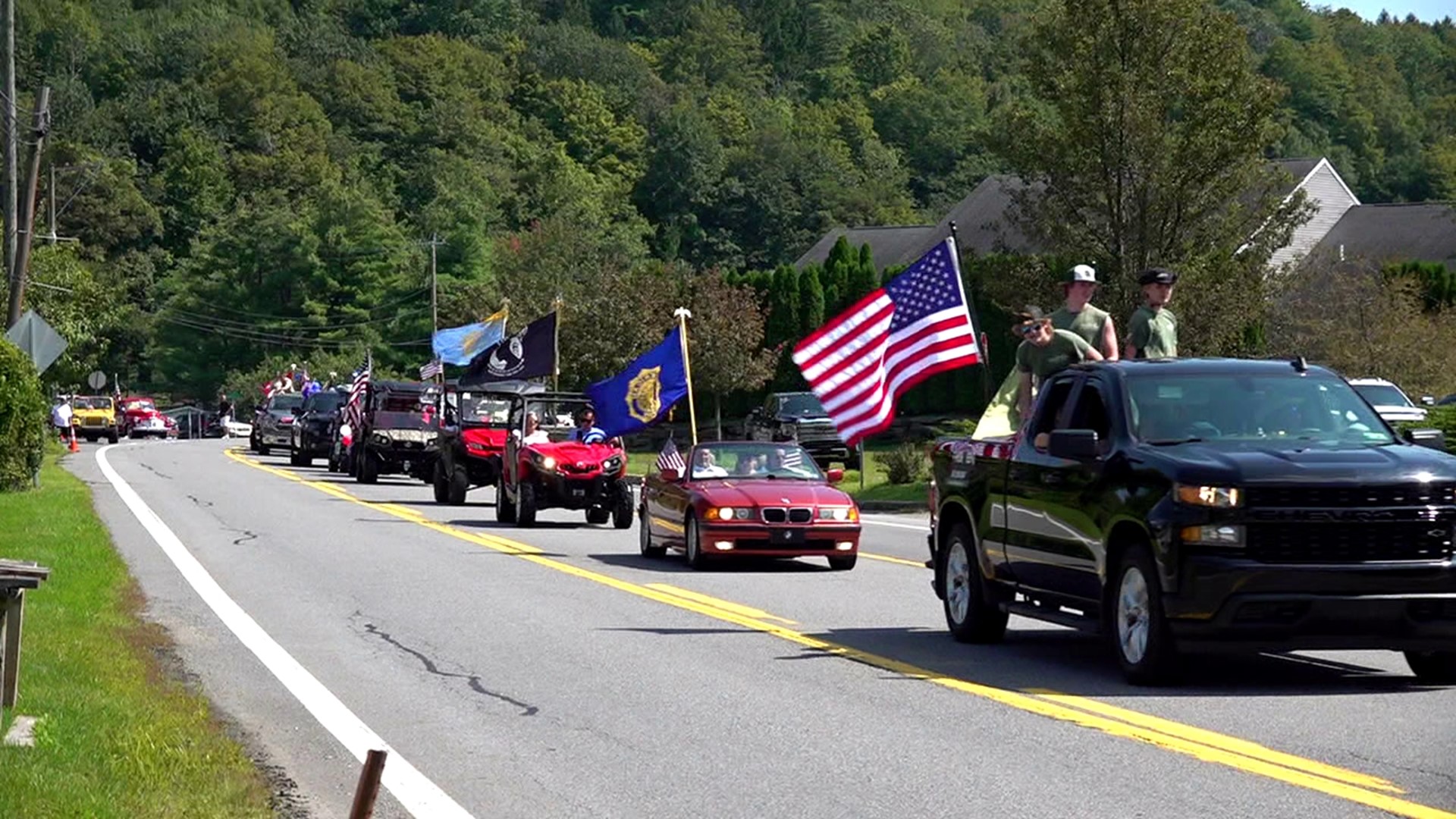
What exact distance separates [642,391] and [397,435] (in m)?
15.3

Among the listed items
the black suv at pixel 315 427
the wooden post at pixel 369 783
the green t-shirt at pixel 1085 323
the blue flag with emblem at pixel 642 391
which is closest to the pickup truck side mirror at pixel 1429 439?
the green t-shirt at pixel 1085 323

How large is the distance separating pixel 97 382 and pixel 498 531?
76.3 meters

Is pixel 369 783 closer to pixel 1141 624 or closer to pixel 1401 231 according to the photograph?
pixel 1141 624

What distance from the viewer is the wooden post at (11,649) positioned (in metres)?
10.7

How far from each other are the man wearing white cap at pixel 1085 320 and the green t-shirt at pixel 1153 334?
0.19 meters

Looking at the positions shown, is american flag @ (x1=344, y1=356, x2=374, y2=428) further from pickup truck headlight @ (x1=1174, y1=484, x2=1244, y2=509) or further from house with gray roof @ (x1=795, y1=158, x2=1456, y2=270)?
pickup truck headlight @ (x1=1174, y1=484, x2=1244, y2=509)

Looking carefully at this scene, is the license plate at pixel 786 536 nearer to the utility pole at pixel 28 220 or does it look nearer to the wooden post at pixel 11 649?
the wooden post at pixel 11 649

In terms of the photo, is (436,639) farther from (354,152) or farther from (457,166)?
(354,152)

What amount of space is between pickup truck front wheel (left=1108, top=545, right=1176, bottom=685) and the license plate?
30.0ft

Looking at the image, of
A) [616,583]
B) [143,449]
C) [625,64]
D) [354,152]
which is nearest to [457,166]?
[354,152]

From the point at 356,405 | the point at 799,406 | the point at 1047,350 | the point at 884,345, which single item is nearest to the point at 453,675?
the point at 1047,350

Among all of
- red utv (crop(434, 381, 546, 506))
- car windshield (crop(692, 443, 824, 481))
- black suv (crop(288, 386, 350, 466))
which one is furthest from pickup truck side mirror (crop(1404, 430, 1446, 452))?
black suv (crop(288, 386, 350, 466))

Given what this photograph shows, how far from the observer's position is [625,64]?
193125 millimetres

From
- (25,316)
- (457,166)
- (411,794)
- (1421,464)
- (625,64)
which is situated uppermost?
(625,64)
